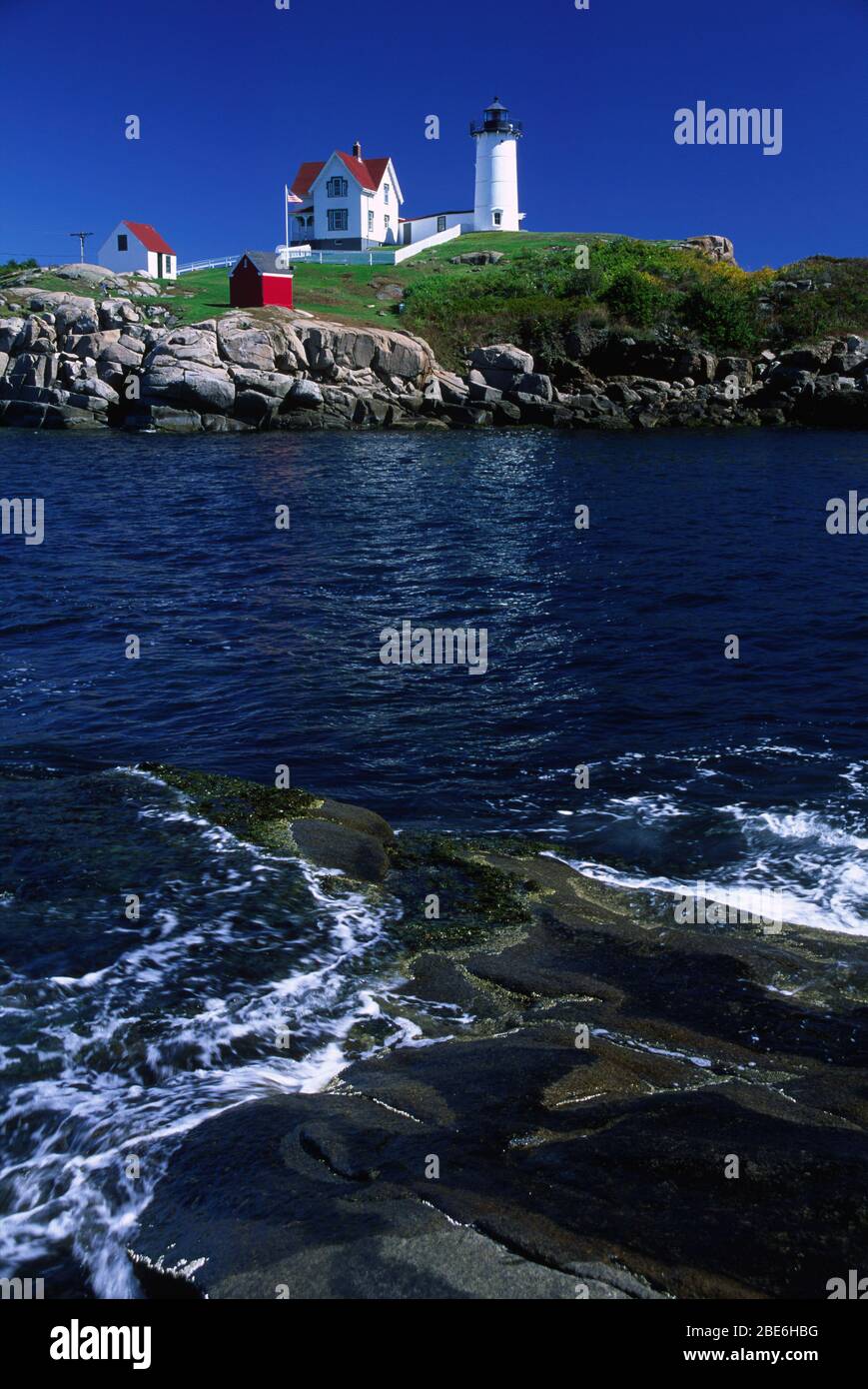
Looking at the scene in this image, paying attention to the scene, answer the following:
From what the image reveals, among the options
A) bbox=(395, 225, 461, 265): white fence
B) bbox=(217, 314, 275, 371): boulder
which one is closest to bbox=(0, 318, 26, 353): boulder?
bbox=(217, 314, 275, 371): boulder

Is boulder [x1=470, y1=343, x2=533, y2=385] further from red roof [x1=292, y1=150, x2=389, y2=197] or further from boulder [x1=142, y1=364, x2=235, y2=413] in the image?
red roof [x1=292, y1=150, x2=389, y2=197]

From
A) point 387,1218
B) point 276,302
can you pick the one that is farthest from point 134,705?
point 276,302

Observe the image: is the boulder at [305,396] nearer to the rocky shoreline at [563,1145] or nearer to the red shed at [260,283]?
the red shed at [260,283]

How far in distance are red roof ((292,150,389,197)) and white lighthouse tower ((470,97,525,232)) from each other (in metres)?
12.3

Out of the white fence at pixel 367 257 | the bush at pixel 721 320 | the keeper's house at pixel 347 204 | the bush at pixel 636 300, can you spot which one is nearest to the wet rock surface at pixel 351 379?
the bush at pixel 721 320

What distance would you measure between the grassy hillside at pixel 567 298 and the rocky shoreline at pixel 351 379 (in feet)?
9.79

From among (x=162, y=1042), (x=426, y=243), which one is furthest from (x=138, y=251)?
(x=162, y=1042)

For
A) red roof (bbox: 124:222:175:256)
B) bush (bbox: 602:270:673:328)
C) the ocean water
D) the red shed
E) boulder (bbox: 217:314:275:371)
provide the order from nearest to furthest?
the ocean water → boulder (bbox: 217:314:275:371) → the red shed → bush (bbox: 602:270:673:328) → red roof (bbox: 124:222:175:256)

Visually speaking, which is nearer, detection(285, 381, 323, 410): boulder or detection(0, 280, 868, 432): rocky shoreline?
detection(0, 280, 868, 432): rocky shoreline

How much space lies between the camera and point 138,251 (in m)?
91.2

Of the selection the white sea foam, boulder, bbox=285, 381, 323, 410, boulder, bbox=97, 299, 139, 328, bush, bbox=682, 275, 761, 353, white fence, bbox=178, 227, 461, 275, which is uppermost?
white fence, bbox=178, 227, 461, 275

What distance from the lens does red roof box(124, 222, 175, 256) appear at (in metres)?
90.9

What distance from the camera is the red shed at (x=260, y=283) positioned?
2726 inches

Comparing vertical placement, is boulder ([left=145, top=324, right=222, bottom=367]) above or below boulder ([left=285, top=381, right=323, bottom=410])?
above
